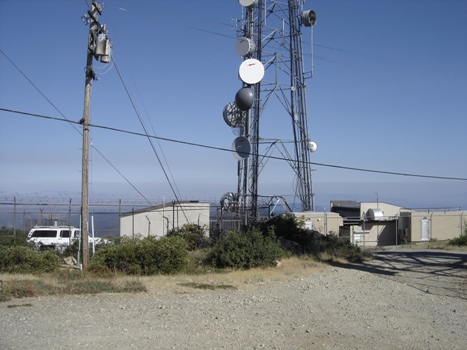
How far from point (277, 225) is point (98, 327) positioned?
15.6 metres

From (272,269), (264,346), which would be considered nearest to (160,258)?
(272,269)

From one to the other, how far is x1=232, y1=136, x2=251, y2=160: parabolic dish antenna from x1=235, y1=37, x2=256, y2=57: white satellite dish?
13.2 ft

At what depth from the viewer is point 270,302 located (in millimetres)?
12383

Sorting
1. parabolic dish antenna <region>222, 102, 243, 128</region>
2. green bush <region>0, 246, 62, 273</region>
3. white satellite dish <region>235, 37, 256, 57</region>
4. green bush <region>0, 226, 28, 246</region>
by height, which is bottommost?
green bush <region>0, 246, 62, 273</region>

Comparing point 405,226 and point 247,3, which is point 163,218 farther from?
point 405,226

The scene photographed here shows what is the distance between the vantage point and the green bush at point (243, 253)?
1777 cm

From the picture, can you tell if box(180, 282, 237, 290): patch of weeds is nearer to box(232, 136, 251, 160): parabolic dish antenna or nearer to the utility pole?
the utility pole

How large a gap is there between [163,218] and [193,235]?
3.34 m

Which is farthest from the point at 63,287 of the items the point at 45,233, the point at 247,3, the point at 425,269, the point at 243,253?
the point at 247,3

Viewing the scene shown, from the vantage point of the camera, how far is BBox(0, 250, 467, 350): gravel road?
8625 mm

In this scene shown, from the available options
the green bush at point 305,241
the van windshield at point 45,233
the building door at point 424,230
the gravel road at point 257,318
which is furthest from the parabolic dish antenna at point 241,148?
the building door at point 424,230

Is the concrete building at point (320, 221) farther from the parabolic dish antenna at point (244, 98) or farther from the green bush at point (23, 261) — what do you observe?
the green bush at point (23, 261)

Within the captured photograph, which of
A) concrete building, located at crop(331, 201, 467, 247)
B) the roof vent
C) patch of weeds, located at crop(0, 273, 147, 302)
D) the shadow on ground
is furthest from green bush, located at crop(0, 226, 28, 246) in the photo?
the roof vent

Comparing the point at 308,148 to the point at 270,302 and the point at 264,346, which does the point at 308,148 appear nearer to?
the point at 270,302
